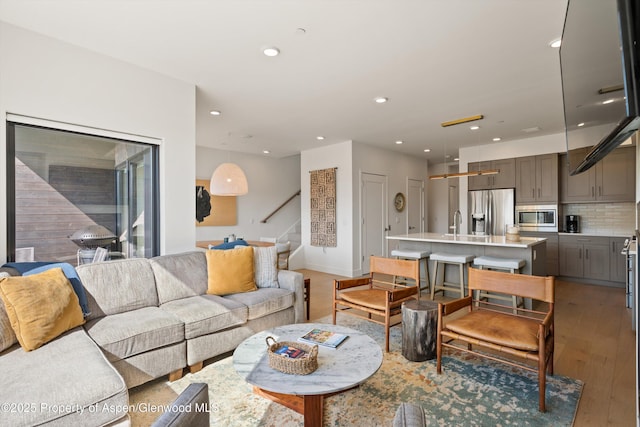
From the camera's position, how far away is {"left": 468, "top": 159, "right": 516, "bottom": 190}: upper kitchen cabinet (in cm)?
615

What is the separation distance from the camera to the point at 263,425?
1.87 m

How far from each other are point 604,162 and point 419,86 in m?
3.96

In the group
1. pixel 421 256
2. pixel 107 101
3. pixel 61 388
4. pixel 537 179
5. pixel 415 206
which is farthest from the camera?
pixel 415 206

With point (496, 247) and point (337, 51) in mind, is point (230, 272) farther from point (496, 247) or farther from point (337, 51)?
point (496, 247)

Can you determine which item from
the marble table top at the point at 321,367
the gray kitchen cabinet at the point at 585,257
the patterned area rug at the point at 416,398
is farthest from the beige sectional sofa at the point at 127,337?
the gray kitchen cabinet at the point at 585,257

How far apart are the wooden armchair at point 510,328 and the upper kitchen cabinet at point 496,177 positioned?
4.36 metres

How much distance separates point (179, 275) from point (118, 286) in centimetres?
51

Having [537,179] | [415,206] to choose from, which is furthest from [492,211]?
[415,206]

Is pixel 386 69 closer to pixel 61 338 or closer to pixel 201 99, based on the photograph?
pixel 201 99

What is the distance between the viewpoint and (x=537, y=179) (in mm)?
5832

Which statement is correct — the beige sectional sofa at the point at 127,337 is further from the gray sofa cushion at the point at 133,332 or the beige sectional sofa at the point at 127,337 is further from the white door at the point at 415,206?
the white door at the point at 415,206

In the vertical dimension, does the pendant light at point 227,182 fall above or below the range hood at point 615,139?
above

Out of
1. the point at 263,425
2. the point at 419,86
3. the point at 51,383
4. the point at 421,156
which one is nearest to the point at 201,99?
the point at 419,86

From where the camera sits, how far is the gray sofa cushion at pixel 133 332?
209cm
